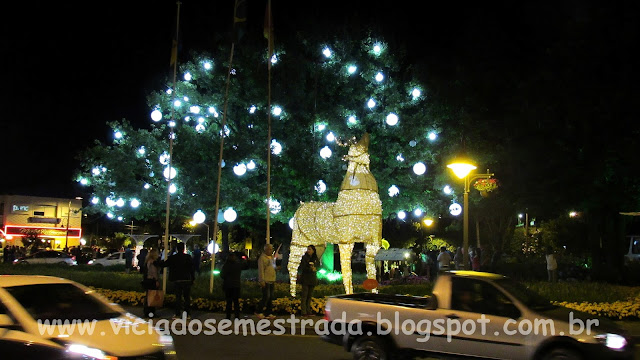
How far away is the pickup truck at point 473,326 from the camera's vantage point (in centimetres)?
810

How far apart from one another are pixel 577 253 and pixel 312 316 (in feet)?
94.4

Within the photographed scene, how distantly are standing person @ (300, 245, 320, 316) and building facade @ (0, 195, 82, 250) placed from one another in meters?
51.5

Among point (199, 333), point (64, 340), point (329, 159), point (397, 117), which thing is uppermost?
point (397, 117)

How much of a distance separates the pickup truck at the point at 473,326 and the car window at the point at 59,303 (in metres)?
3.70

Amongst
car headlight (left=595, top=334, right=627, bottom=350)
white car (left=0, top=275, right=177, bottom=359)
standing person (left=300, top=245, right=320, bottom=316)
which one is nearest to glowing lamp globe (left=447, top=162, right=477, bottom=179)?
standing person (left=300, top=245, right=320, bottom=316)

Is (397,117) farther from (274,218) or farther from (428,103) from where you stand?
(274,218)

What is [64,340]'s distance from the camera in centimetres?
642

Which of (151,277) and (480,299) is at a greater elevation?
(480,299)

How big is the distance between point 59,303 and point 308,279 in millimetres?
8381

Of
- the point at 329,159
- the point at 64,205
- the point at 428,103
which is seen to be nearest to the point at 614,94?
the point at 428,103

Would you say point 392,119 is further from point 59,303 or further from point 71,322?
point 71,322

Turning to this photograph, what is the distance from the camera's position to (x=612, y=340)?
8031 millimetres

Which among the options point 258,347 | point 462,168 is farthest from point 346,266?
point 258,347

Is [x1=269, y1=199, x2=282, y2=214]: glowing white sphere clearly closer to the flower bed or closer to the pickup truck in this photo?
the flower bed
